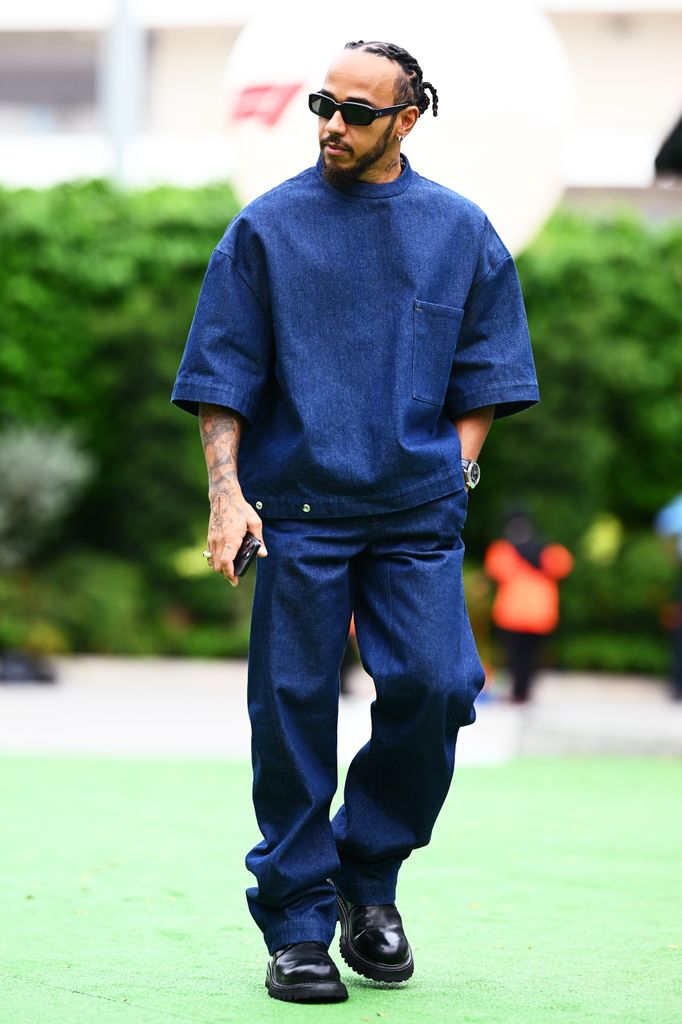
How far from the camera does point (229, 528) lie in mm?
3213

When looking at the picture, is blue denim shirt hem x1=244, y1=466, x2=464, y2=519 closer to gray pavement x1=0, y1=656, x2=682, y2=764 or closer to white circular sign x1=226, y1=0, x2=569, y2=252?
white circular sign x1=226, y1=0, x2=569, y2=252

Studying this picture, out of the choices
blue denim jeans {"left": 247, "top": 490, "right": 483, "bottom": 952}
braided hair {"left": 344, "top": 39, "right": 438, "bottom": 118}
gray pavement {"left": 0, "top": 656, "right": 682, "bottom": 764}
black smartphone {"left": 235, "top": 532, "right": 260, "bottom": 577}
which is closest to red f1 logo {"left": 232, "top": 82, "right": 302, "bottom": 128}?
braided hair {"left": 344, "top": 39, "right": 438, "bottom": 118}

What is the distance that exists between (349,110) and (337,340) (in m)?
0.45

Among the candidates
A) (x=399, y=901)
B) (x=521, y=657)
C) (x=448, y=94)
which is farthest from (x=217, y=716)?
(x=399, y=901)

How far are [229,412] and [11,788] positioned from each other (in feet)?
12.7

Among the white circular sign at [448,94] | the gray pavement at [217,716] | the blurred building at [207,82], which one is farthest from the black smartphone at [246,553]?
the blurred building at [207,82]

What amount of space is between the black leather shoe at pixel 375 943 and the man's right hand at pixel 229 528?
77 centimetres

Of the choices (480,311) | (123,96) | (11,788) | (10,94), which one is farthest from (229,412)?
(10,94)

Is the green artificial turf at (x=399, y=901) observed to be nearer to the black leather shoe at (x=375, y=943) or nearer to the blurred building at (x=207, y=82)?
the black leather shoe at (x=375, y=943)

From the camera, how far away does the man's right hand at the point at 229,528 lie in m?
3.19

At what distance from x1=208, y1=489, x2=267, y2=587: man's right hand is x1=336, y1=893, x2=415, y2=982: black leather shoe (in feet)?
2.54

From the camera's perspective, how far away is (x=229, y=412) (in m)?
3.34

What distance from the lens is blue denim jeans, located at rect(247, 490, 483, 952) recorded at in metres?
3.28

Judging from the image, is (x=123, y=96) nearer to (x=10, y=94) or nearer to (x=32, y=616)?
(x=32, y=616)
